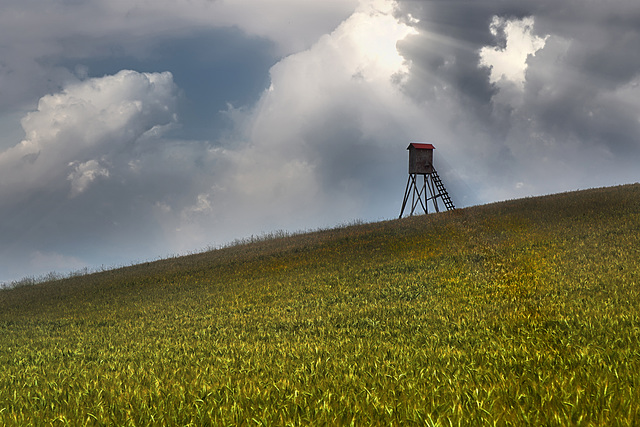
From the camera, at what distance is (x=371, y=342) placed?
27.4ft

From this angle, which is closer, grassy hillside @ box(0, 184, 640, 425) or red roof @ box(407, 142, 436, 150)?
grassy hillside @ box(0, 184, 640, 425)

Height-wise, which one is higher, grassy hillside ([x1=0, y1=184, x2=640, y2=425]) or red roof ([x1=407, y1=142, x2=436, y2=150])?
red roof ([x1=407, y1=142, x2=436, y2=150])

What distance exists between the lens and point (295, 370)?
21.7 feet

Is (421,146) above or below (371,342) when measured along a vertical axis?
above

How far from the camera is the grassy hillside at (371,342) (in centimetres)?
495

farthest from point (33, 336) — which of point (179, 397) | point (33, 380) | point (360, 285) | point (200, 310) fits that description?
point (179, 397)

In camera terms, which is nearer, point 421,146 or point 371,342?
point 371,342

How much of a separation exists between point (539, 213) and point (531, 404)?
76.1 feet

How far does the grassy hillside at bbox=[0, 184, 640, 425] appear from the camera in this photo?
16.2 feet

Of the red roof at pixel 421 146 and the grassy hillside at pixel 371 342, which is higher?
the red roof at pixel 421 146

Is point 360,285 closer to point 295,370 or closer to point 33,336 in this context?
point 295,370

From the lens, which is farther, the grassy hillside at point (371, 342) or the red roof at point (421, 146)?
the red roof at point (421, 146)

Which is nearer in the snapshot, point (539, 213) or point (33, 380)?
point (33, 380)

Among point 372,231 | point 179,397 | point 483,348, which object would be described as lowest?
point 483,348
